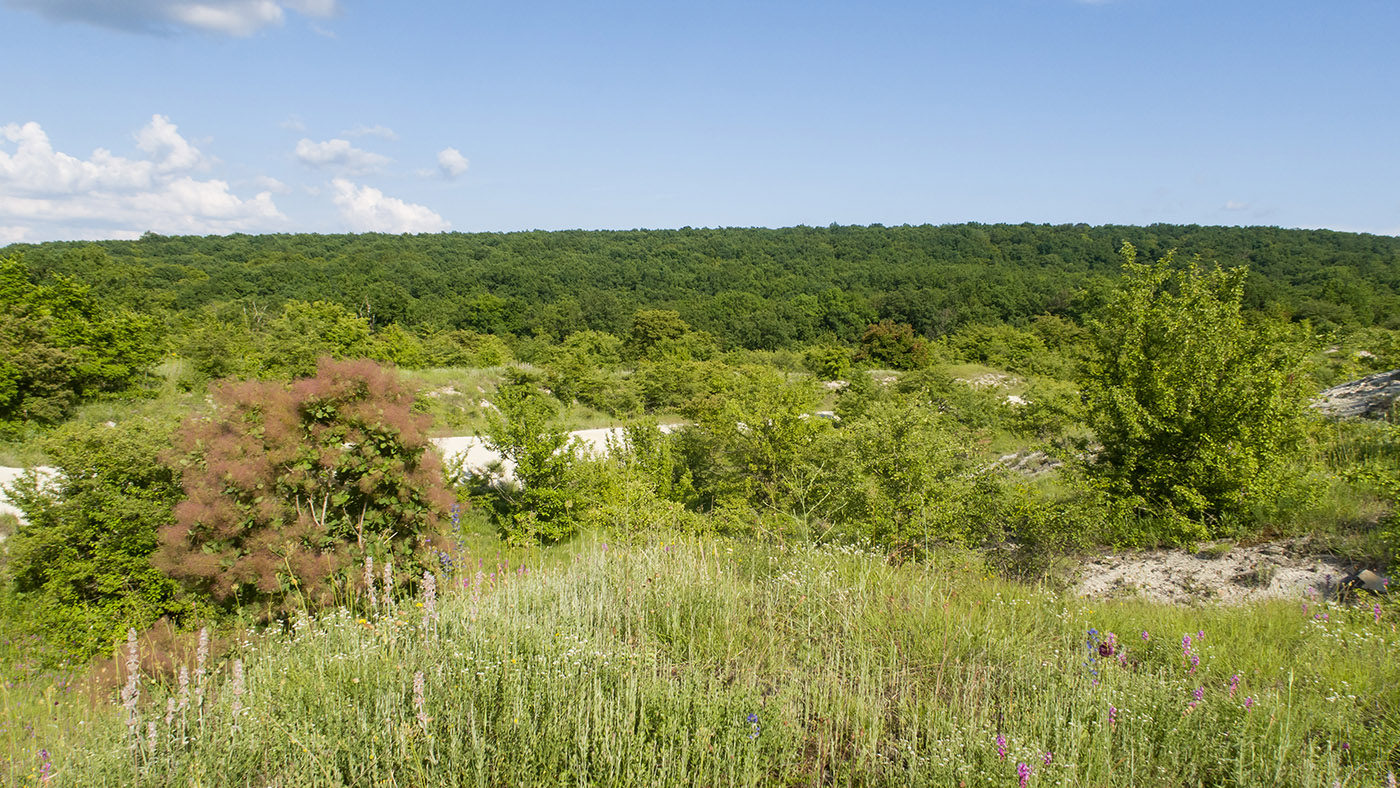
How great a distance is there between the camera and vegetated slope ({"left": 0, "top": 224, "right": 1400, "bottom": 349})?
63.5 m

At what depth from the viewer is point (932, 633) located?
405 cm

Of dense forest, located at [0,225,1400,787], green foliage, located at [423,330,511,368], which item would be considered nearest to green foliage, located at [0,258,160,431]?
dense forest, located at [0,225,1400,787]

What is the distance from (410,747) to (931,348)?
2359 inches

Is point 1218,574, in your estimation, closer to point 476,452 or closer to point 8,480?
point 476,452

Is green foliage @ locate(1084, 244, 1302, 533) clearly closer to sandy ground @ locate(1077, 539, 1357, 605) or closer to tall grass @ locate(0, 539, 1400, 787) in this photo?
sandy ground @ locate(1077, 539, 1357, 605)

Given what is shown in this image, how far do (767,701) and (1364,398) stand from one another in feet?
46.1

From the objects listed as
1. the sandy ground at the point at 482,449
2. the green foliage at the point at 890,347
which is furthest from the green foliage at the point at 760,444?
the green foliage at the point at 890,347

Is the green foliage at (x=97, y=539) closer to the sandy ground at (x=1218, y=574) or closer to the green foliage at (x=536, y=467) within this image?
the green foliage at (x=536, y=467)

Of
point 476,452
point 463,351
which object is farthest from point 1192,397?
point 463,351

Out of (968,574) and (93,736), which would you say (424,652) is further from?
(968,574)

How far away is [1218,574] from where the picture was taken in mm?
6707

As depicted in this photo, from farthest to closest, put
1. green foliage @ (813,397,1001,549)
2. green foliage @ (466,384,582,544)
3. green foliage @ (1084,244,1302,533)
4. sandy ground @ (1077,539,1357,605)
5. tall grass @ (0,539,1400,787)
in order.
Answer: green foliage @ (466,384,582,544) → green foliage @ (813,397,1001,549) → green foliage @ (1084,244,1302,533) → sandy ground @ (1077,539,1357,605) → tall grass @ (0,539,1400,787)

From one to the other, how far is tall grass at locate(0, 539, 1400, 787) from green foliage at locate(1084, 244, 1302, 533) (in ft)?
10.8

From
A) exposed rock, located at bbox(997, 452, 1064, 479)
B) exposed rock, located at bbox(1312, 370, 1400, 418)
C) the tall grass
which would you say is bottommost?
exposed rock, located at bbox(997, 452, 1064, 479)
